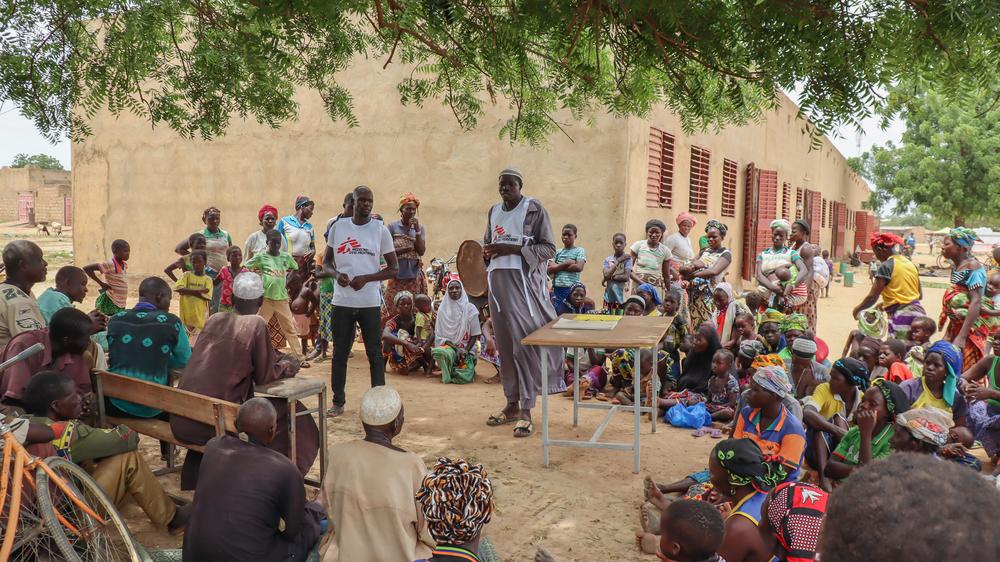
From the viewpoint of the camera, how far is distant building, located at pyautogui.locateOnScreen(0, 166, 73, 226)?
3716 cm

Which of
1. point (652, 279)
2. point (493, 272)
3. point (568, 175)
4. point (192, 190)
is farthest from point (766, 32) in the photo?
point (192, 190)

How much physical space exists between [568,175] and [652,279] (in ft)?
7.79

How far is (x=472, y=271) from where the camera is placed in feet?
27.7

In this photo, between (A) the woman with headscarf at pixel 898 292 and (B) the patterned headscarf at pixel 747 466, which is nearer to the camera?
(B) the patterned headscarf at pixel 747 466

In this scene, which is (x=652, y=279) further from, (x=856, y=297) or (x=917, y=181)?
(x=917, y=181)

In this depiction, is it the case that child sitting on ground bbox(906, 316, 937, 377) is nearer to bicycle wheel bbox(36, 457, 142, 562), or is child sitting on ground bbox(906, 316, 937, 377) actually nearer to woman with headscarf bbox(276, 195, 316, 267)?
bicycle wheel bbox(36, 457, 142, 562)

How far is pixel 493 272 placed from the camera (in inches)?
237

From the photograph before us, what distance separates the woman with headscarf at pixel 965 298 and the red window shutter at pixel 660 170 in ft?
14.9

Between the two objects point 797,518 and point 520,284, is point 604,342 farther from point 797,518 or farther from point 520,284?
point 797,518

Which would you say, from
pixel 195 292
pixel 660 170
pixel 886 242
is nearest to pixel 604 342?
pixel 886 242

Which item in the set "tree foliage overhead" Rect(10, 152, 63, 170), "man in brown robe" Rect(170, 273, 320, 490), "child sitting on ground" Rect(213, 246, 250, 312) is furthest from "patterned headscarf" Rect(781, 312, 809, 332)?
"tree foliage overhead" Rect(10, 152, 63, 170)

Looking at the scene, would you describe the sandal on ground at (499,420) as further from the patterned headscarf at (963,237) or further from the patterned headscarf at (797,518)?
the patterned headscarf at (963,237)

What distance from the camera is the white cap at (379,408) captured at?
9.82ft

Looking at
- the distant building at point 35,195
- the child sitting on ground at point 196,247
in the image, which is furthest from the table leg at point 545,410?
the distant building at point 35,195
